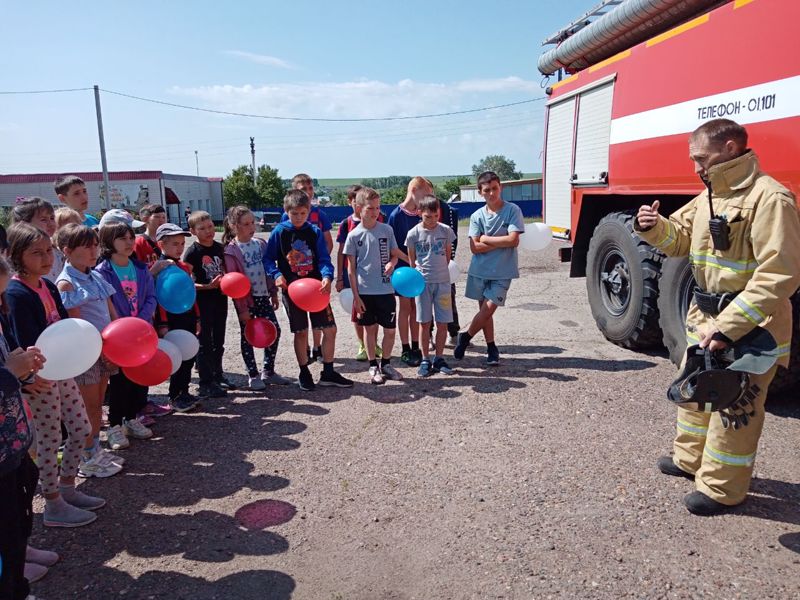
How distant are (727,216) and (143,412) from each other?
4.10 meters

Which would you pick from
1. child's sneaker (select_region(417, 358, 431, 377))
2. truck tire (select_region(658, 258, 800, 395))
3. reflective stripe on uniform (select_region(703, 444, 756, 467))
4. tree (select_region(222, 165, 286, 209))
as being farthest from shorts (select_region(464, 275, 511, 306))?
tree (select_region(222, 165, 286, 209))

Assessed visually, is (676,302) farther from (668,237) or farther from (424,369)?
(424,369)

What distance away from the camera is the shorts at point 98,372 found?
Result: 11.8 feet

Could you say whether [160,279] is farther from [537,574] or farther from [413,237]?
[537,574]

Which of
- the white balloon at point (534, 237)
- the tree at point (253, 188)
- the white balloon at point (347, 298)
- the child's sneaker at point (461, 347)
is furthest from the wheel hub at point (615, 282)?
the tree at point (253, 188)

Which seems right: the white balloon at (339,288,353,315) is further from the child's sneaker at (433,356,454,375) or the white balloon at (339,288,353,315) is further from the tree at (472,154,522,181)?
the tree at (472,154,522,181)

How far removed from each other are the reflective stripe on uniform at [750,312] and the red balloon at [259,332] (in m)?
3.55

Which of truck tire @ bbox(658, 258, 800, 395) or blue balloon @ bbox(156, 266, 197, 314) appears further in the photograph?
truck tire @ bbox(658, 258, 800, 395)

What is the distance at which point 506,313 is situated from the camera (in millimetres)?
8016

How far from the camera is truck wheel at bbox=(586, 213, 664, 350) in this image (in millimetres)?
5445

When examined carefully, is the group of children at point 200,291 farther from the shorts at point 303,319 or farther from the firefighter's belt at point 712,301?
the firefighter's belt at point 712,301

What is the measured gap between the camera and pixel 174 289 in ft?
14.6

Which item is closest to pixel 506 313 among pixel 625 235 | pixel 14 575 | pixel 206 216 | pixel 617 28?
pixel 625 235

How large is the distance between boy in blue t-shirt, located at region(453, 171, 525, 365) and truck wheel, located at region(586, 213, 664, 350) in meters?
1.02
